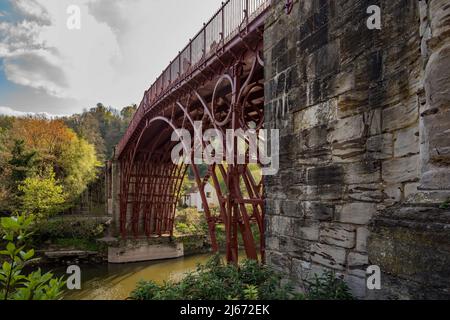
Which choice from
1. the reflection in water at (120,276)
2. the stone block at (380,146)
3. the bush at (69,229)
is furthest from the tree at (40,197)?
the stone block at (380,146)

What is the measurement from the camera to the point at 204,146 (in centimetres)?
898

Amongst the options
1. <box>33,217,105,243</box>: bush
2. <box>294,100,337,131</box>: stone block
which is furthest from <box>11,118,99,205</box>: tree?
<box>294,100,337,131</box>: stone block

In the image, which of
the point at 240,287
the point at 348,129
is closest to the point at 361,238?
the point at 348,129

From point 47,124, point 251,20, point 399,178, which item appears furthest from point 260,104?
point 47,124

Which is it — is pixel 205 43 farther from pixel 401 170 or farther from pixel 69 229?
pixel 69 229

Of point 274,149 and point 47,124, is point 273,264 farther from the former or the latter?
point 47,124

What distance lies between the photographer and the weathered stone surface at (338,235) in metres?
2.70

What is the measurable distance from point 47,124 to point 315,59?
108 feet

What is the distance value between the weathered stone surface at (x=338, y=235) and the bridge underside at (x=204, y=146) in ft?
9.45

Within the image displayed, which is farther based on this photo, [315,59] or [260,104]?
[260,104]

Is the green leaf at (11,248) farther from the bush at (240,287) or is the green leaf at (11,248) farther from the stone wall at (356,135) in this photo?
the stone wall at (356,135)

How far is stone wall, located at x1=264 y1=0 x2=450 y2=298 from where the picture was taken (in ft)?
6.57

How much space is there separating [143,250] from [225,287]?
19.6m
